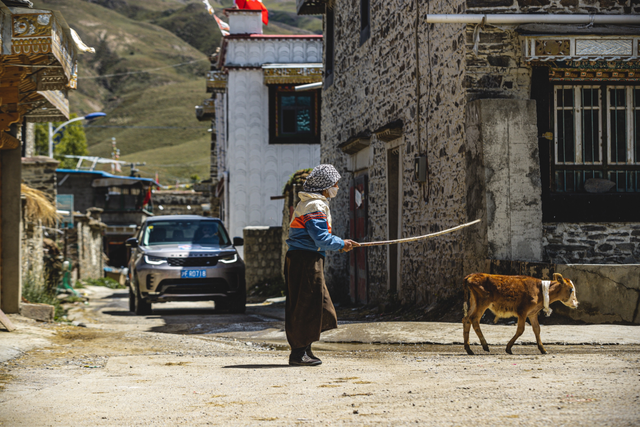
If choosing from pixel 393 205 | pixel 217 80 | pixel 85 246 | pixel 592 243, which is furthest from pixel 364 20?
pixel 85 246

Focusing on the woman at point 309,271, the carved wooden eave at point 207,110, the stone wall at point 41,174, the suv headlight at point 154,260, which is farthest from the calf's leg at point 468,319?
the carved wooden eave at point 207,110

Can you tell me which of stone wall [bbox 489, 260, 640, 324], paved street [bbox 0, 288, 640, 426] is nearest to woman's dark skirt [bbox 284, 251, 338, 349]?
paved street [bbox 0, 288, 640, 426]

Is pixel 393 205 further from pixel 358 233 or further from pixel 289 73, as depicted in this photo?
pixel 289 73

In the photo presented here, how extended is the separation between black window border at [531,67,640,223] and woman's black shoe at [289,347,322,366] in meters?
4.76

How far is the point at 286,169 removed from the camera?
24.7 meters

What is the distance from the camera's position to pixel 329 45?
18.4 metres

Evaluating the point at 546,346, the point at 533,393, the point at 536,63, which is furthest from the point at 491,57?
the point at 533,393

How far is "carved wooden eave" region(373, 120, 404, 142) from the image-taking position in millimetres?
12906

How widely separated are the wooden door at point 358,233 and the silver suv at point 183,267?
2559mm

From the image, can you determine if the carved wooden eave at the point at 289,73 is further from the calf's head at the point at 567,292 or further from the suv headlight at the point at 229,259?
the calf's head at the point at 567,292

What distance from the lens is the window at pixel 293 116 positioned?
2462 cm

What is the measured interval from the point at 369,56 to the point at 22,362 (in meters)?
9.43

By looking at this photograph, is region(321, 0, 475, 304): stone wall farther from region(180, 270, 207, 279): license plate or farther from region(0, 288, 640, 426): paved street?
region(180, 270, 207, 279): license plate

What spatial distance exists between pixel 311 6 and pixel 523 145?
10147 mm
